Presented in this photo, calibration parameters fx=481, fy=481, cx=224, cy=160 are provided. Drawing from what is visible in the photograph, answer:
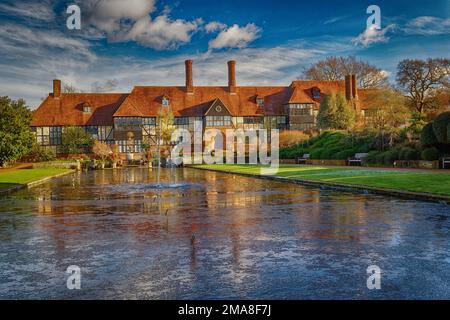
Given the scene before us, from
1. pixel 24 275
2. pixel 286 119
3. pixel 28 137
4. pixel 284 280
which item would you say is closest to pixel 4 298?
pixel 24 275

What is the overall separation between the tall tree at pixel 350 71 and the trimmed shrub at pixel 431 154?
5127 cm

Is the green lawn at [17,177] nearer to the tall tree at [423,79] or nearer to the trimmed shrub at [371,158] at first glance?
the trimmed shrub at [371,158]

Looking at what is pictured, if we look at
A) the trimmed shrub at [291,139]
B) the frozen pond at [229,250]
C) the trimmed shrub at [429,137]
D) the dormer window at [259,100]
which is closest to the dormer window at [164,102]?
the dormer window at [259,100]

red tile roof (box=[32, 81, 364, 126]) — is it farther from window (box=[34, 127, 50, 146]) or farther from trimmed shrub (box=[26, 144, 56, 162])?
trimmed shrub (box=[26, 144, 56, 162])

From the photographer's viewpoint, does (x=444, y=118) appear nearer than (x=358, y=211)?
No

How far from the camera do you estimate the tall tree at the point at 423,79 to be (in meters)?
64.6

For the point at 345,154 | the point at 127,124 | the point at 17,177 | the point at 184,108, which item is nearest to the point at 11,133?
the point at 17,177

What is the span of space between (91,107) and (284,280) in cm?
7886

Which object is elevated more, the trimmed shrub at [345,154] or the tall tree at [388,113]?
the tall tree at [388,113]

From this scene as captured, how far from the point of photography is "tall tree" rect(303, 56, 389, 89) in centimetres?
8075

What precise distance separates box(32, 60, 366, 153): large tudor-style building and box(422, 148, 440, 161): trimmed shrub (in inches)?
1721

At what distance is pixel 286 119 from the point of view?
7981 centimetres

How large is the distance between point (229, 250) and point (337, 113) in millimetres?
51262
